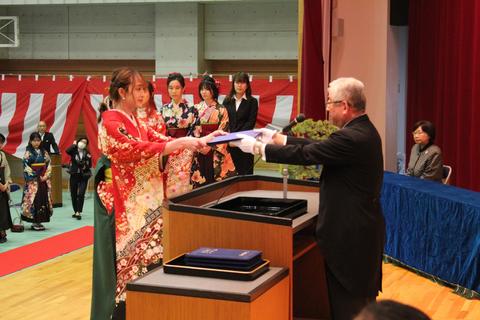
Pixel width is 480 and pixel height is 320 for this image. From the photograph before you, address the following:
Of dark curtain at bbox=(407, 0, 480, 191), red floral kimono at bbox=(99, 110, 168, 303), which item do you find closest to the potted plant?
red floral kimono at bbox=(99, 110, 168, 303)

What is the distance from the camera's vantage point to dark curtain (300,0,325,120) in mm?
6527

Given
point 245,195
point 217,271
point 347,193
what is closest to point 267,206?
point 245,195

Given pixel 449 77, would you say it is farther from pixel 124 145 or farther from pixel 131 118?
pixel 124 145

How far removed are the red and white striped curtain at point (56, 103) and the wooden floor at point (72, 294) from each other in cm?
507

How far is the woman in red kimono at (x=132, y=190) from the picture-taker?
142 inches

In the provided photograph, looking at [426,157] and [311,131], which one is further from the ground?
[311,131]

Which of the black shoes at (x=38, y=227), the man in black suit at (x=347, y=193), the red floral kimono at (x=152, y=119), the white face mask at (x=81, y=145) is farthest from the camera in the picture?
the white face mask at (x=81, y=145)

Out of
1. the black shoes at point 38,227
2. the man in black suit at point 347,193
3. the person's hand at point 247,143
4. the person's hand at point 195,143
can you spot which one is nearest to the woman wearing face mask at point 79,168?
the black shoes at point 38,227

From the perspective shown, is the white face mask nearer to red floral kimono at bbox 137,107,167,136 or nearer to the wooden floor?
the wooden floor

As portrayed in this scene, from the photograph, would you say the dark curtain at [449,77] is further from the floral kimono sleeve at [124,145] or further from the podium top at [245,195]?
the floral kimono sleeve at [124,145]

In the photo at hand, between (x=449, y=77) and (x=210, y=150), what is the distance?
12.1 ft

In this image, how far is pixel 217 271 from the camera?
2543 mm

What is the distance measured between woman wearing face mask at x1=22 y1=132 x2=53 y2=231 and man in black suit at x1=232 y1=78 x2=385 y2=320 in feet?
19.1

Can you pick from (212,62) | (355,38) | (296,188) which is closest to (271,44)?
(212,62)
